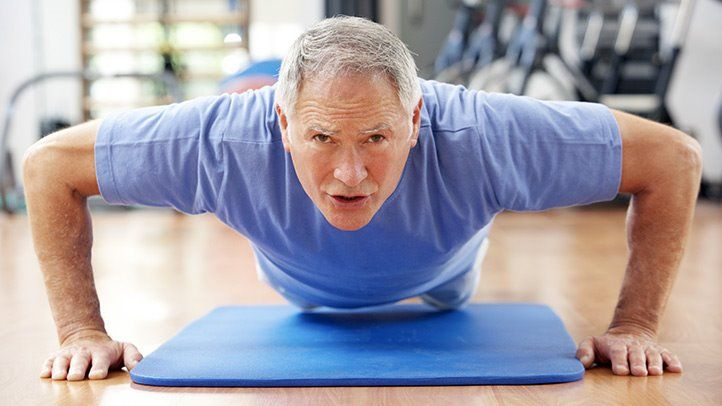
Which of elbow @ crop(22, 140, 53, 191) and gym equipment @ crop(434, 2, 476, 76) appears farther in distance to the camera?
gym equipment @ crop(434, 2, 476, 76)

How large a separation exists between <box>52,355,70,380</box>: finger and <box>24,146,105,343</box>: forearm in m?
0.05

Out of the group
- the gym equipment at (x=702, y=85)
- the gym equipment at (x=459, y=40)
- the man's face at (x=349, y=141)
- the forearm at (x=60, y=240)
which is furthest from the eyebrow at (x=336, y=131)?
the gym equipment at (x=702, y=85)

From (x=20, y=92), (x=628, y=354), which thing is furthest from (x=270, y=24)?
(x=628, y=354)

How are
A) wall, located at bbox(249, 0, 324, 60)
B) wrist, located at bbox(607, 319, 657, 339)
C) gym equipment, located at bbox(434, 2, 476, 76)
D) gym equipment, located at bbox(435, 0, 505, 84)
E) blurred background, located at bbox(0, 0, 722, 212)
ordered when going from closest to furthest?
wrist, located at bbox(607, 319, 657, 339), blurred background, located at bbox(0, 0, 722, 212), gym equipment, located at bbox(435, 0, 505, 84), gym equipment, located at bbox(434, 2, 476, 76), wall, located at bbox(249, 0, 324, 60)

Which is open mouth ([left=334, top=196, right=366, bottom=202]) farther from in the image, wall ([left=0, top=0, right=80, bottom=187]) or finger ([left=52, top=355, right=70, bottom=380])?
wall ([left=0, top=0, right=80, bottom=187])

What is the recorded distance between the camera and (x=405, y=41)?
6.28 metres

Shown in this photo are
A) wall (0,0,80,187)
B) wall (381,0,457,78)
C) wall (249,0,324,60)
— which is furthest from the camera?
wall (249,0,324,60)

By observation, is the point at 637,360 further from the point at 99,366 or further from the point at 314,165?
the point at 99,366

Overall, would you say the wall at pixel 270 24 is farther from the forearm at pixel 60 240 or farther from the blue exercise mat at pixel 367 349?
the forearm at pixel 60 240

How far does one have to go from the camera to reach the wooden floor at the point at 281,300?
134 cm

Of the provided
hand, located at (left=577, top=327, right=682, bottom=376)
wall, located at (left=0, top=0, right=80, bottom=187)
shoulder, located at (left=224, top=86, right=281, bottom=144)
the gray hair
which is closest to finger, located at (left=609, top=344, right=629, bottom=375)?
hand, located at (left=577, top=327, right=682, bottom=376)

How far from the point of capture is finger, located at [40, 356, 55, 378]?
147cm

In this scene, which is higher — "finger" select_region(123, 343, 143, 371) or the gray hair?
the gray hair

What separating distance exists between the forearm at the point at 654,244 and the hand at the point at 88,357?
0.90 metres
